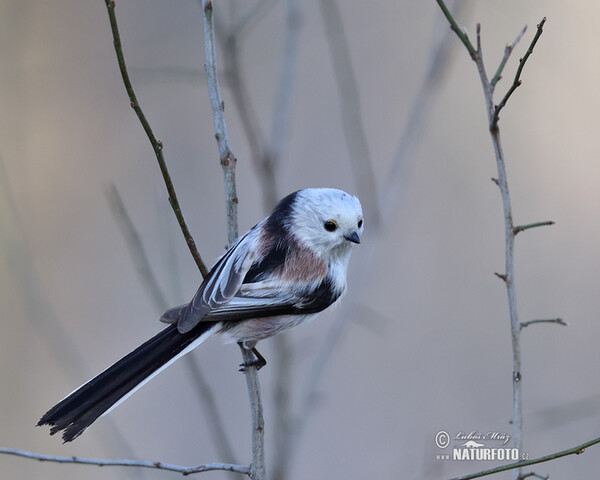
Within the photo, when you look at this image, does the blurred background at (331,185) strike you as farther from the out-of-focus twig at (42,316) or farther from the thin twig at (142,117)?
the thin twig at (142,117)

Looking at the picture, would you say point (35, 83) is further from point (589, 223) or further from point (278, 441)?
point (589, 223)

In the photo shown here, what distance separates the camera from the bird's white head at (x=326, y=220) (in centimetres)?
190

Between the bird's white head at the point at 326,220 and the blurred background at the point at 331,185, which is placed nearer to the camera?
the bird's white head at the point at 326,220

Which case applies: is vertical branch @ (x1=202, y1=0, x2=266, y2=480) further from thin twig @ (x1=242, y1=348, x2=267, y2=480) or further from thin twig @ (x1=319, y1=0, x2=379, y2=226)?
thin twig @ (x1=319, y1=0, x2=379, y2=226)

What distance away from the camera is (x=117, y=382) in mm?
1659

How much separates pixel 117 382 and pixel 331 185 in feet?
5.20

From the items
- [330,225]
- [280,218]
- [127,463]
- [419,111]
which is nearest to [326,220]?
[330,225]

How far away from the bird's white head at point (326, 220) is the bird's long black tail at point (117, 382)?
14.4 inches

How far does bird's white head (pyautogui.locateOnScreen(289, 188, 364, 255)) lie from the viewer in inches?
74.7

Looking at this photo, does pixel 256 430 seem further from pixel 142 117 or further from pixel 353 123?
pixel 353 123

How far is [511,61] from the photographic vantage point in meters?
3.14

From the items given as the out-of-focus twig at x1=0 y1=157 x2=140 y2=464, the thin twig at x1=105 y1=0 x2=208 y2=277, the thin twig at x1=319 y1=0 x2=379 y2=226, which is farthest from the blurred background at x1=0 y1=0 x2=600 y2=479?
the thin twig at x1=105 y1=0 x2=208 y2=277

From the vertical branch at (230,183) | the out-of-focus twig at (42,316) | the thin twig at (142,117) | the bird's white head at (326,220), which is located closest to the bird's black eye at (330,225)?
the bird's white head at (326,220)

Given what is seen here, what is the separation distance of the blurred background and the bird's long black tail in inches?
35.7
